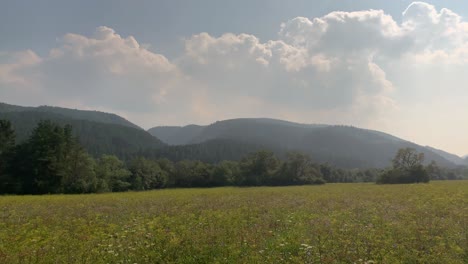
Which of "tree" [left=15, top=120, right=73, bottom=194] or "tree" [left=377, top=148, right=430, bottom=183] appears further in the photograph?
"tree" [left=377, top=148, right=430, bottom=183]

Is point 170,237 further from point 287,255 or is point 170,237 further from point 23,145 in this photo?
point 23,145

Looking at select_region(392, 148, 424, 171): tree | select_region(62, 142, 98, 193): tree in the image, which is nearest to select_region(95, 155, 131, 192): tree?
select_region(62, 142, 98, 193): tree

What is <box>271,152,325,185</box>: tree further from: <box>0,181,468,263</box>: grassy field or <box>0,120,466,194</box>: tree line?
<box>0,181,468,263</box>: grassy field

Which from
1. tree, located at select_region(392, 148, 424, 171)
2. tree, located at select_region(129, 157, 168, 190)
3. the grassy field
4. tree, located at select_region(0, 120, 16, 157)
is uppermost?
tree, located at select_region(392, 148, 424, 171)

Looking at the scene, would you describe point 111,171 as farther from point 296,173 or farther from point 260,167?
point 296,173

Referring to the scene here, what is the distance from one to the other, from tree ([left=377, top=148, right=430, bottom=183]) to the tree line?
0.95ft

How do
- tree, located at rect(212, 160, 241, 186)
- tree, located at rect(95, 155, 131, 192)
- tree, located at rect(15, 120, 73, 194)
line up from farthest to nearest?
tree, located at rect(212, 160, 241, 186) < tree, located at rect(95, 155, 131, 192) < tree, located at rect(15, 120, 73, 194)

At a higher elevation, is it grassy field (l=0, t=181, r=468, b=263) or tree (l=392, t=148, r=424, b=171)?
tree (l=392, t=148, r=424, b=171)

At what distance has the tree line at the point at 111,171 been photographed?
69.2 meters

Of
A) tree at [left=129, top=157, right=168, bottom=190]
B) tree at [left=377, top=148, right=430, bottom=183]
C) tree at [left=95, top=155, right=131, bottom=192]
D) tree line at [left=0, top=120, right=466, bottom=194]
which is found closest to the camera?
tree line at [left=0, top=120, right=466, bottom=194]

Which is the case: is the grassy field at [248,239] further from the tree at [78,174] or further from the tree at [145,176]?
the tree at [145,176]

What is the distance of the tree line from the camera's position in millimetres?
69250

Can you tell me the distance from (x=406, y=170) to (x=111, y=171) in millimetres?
87438

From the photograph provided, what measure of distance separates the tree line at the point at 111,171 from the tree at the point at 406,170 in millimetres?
289
